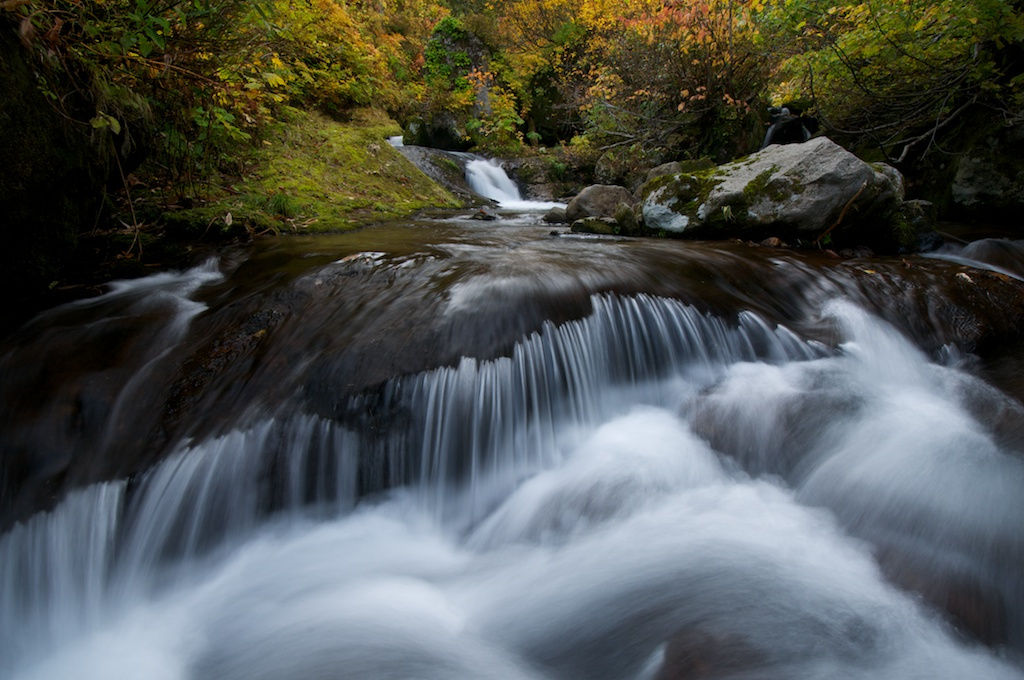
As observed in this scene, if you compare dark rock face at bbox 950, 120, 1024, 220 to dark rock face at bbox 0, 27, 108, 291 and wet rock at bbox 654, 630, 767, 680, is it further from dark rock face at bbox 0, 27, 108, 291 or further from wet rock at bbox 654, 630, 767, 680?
dark rock face at bbox 0, 27, 108, 291

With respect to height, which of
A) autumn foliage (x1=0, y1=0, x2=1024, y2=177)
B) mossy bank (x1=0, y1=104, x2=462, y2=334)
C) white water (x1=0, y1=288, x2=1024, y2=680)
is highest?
autumn foliage (x1=0, y1=0, x2=1024, y2=177)

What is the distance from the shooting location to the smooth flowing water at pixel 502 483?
1921mm

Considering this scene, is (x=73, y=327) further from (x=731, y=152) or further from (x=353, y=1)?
(x=353, y=1)

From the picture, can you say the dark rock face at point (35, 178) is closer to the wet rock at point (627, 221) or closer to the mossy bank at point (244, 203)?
the mossy bank at point (244, 203)

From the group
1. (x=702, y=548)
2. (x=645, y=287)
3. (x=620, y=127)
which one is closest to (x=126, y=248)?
(x=645, y=287)

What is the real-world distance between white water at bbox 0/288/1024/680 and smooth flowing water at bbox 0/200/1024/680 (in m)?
0.01

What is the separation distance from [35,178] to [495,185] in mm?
10502

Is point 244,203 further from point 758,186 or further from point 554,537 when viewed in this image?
point 758,186

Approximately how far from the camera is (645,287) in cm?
398

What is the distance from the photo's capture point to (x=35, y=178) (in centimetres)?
279

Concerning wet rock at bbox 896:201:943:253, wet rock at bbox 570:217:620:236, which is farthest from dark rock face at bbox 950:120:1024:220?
wet rock at bbox 570:217:620:236

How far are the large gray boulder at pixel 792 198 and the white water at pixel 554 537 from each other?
2.42 metres

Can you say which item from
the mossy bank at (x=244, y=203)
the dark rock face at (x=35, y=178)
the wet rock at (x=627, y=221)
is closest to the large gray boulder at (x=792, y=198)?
the wet rock at (x=627, y=221)

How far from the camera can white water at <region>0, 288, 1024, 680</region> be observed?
1.87 m
